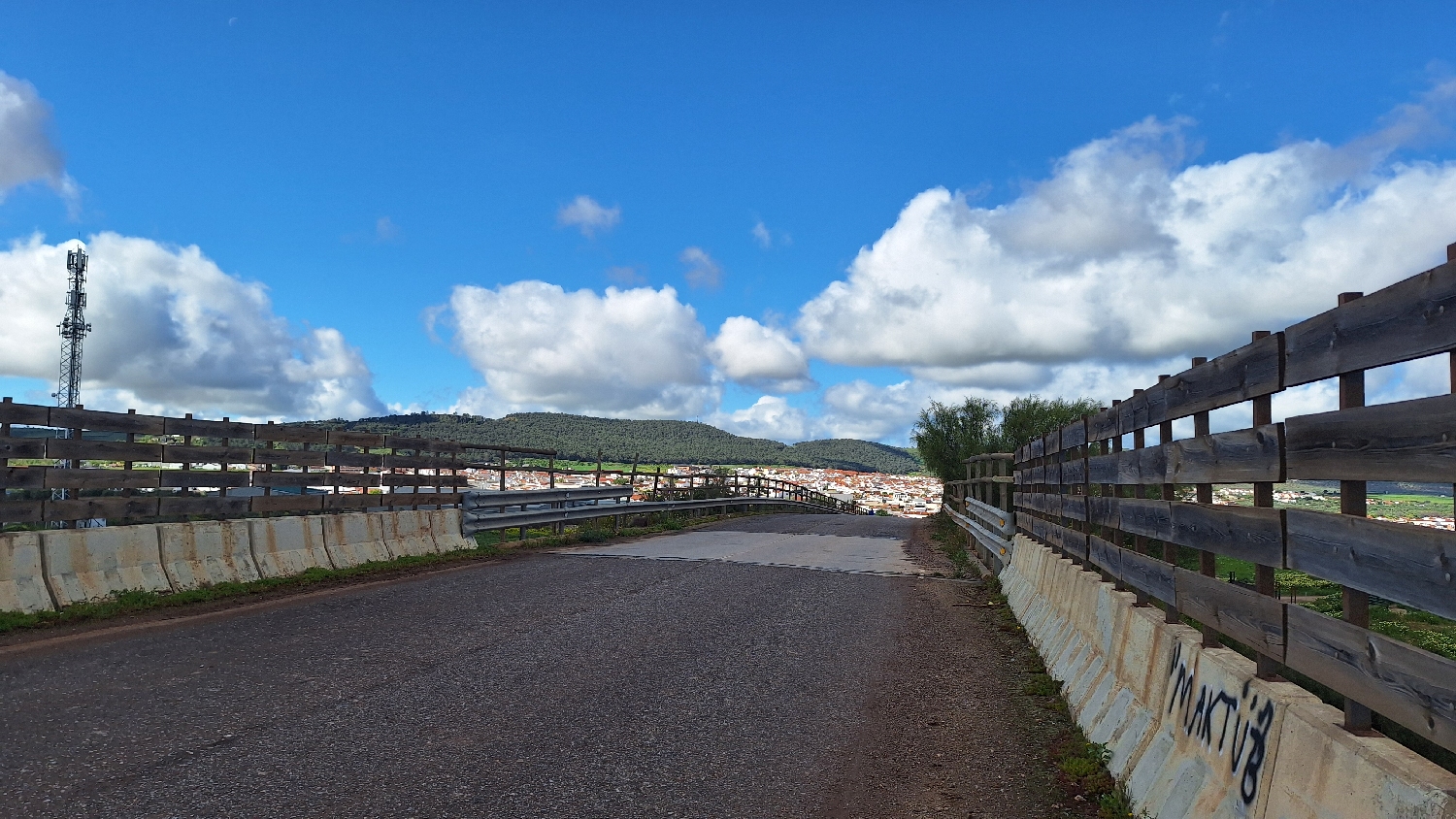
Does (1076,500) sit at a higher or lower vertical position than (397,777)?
higher

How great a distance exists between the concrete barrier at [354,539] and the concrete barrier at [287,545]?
0.14 metres

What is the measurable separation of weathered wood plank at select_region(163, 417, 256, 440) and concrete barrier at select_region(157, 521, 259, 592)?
109 centimetres

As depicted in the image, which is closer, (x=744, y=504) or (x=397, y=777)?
(x=397, y=777)

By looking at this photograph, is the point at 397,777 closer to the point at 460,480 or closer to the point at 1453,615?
the point at 1453,615

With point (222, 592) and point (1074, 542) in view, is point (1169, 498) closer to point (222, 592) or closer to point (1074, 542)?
point (1074, 542)

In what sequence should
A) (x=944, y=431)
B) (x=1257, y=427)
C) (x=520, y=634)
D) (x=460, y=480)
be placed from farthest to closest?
(x=944, y=431), (x=460, y=480), (x=520, y=634), (x=1257, y=427)

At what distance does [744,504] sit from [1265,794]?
30.6m

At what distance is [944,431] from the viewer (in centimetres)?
4453

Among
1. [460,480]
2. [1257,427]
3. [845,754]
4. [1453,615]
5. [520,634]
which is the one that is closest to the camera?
[1453,615]

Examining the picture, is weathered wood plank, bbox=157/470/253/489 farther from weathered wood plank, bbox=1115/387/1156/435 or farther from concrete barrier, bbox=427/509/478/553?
weathered wood plank, bbox=1115/387/1156/435

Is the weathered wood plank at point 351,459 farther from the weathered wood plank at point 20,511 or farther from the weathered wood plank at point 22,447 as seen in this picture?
the weathered wood plank at point 20,511

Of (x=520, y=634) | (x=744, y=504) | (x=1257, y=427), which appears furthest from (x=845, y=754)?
(x=744, y=504)

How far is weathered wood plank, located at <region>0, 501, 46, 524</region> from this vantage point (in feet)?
27.7

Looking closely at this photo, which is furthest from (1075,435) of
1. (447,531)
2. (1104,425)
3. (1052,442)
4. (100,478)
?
(447,531)
